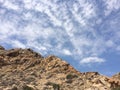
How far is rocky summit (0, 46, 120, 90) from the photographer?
8450 cm

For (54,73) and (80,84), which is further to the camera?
(54,73)

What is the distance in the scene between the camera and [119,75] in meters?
92.9

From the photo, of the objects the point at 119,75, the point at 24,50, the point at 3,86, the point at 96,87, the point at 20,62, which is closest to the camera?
the point at 96,87

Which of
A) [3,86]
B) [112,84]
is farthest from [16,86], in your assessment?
[112,84]

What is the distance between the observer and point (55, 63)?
97875mm

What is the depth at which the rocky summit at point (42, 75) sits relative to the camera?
84.5 meters

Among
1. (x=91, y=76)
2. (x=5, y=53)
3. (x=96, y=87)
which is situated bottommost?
(x=96, y=87)

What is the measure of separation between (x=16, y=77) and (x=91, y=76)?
77.6 feet

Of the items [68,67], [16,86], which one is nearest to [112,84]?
[68,67]

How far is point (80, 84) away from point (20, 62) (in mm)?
28335

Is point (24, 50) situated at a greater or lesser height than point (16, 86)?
greater

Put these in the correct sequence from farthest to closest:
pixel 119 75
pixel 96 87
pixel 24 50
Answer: pixel 24 50 → pixel 119 75 → pixel 96 87

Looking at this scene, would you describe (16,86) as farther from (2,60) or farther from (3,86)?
(2,60)

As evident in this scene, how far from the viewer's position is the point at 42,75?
94.2 meters
